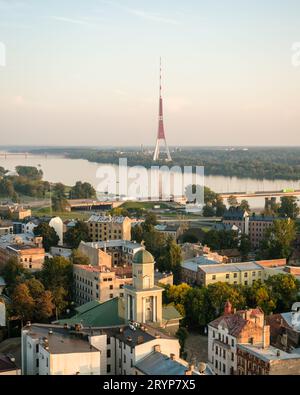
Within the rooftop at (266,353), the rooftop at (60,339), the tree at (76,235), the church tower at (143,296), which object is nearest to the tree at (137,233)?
the tree at (76,235)

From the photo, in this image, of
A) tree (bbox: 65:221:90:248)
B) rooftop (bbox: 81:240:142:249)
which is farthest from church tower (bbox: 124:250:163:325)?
tree (bbox: 65:221:90:248)

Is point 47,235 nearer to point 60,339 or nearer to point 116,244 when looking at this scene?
point 116,244

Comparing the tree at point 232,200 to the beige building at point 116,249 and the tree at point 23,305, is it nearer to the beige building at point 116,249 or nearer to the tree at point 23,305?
the beige building at point 116,249

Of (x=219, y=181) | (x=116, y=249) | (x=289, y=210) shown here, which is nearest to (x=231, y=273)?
(x=116, y=249)

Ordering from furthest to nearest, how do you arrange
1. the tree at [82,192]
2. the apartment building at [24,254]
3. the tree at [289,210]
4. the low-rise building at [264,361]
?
the tree at [82,192]
the tree at [289,210]
the apartment building at [24,254]
the low-rise building at [264,361]
